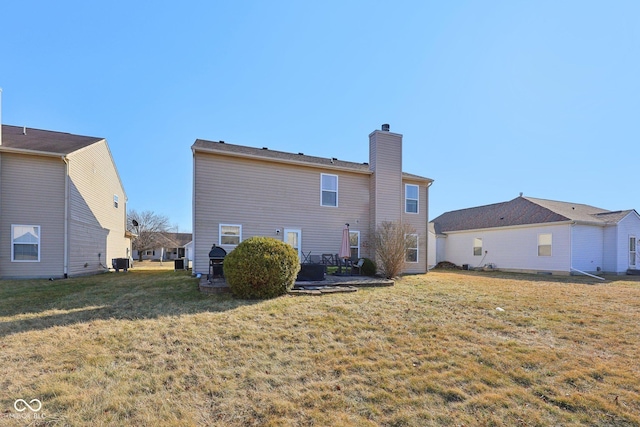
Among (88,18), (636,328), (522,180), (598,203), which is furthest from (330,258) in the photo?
(598,203)

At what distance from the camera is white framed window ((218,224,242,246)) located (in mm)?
12125

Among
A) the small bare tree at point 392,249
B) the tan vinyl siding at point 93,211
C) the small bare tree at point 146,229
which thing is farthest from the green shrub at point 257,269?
the small bare tree at point 146,229

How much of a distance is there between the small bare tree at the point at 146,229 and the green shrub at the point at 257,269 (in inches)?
1513

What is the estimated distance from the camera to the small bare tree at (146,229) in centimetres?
3994

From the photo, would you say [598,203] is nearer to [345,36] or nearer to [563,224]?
[563,224]

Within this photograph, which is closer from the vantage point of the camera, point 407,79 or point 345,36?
point 345,36

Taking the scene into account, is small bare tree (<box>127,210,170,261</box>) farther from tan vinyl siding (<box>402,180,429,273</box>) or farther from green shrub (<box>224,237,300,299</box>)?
green shrub (<box>224,237,300,299</box>)

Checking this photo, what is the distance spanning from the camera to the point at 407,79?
11891mm

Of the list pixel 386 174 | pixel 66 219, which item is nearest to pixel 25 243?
pixel 66 219

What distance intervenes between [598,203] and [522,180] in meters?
6.31

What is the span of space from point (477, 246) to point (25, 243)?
2482 cm

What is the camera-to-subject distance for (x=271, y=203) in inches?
509

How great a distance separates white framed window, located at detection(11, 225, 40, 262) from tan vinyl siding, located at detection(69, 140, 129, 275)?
1.04 metres

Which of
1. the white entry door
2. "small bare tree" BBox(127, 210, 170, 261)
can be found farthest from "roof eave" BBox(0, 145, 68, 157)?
"small bare tree" BBox(127, 210, 170, 261)
